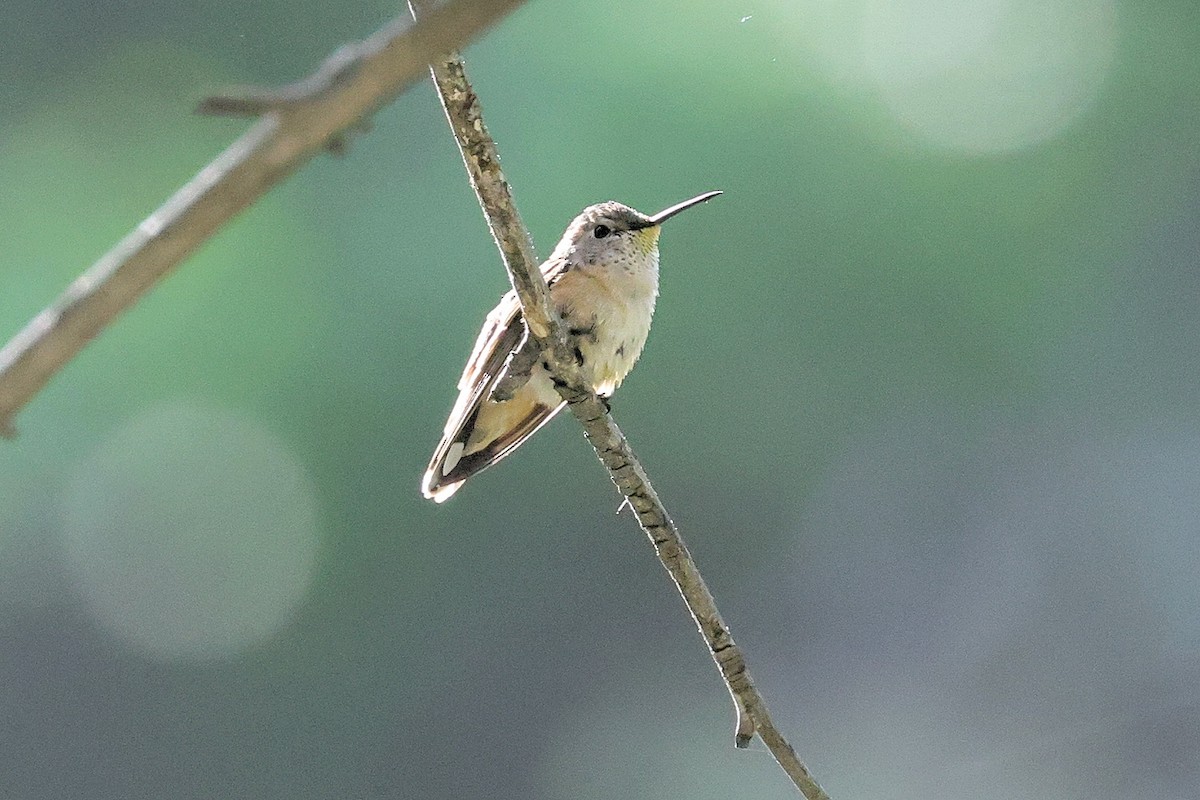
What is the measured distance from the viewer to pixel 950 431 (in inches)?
290

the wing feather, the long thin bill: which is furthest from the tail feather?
the long thin bill

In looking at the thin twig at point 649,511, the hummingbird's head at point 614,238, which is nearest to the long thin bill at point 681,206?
the hummingbird's head at point 614,238

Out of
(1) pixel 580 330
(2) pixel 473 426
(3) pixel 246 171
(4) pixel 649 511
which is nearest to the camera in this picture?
(3) pixel 246 171

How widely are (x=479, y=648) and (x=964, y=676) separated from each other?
224 cm

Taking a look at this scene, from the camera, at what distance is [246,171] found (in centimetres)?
57

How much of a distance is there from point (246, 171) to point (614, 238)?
7.10ft

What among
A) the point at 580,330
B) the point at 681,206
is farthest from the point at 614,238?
the point at 580,330

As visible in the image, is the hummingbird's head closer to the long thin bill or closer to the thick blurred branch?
the long thin bill

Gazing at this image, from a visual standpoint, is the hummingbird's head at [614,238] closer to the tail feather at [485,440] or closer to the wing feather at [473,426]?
the wing feather at [473,426]

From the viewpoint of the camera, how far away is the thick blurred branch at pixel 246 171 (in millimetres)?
562

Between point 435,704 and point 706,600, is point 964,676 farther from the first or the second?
point 706,600

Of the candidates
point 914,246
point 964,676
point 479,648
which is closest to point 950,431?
point 914,246

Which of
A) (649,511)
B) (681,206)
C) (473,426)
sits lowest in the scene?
(649,511)

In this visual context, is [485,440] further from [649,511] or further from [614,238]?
[649,511]
